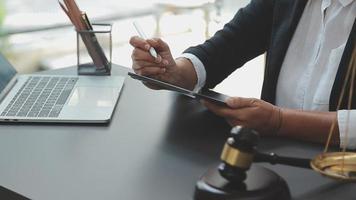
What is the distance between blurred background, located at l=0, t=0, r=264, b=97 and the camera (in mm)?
2641

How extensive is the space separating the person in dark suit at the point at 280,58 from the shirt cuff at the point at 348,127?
0.09 feet

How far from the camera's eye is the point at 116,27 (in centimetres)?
307

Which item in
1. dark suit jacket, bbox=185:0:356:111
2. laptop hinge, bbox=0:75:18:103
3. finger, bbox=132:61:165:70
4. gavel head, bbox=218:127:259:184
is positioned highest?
dark suit jacket, bbox=185:0:356:111

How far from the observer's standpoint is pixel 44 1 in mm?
2732

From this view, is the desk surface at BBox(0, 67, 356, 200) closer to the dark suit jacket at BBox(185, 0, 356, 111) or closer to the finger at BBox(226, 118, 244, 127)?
the finger at BBox(226, 118, 244, 127)

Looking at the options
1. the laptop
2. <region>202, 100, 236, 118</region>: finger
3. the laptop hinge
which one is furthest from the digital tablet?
the laptop hinge

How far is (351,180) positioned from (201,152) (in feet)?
0.87

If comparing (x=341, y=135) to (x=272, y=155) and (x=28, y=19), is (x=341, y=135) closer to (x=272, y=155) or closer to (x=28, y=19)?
(x=272, y=155)

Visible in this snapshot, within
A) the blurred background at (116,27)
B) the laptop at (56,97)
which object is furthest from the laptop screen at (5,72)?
the blurred background at (116,27)

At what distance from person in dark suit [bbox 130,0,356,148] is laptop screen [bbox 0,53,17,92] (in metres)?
0.32

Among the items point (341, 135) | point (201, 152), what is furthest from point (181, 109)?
point (341, 135)

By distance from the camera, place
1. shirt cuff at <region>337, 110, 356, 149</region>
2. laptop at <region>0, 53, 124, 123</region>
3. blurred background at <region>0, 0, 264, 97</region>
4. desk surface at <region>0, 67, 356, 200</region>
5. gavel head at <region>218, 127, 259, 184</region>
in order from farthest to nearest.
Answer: blurred background at <region>0, 0, 264, 97</region>
laptop at <region>0, 53, 124, 123</region>
shirt cuff at <region>337, 110, 356, 149</region>
desk surface at <region>0, 67, 356, 200</region>
gavel head at <region>218, 127, 259, 184</region>

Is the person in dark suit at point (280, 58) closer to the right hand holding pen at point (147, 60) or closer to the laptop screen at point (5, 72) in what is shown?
the right hand holding pen at point (147, 60)

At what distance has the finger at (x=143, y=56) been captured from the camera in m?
1.17
